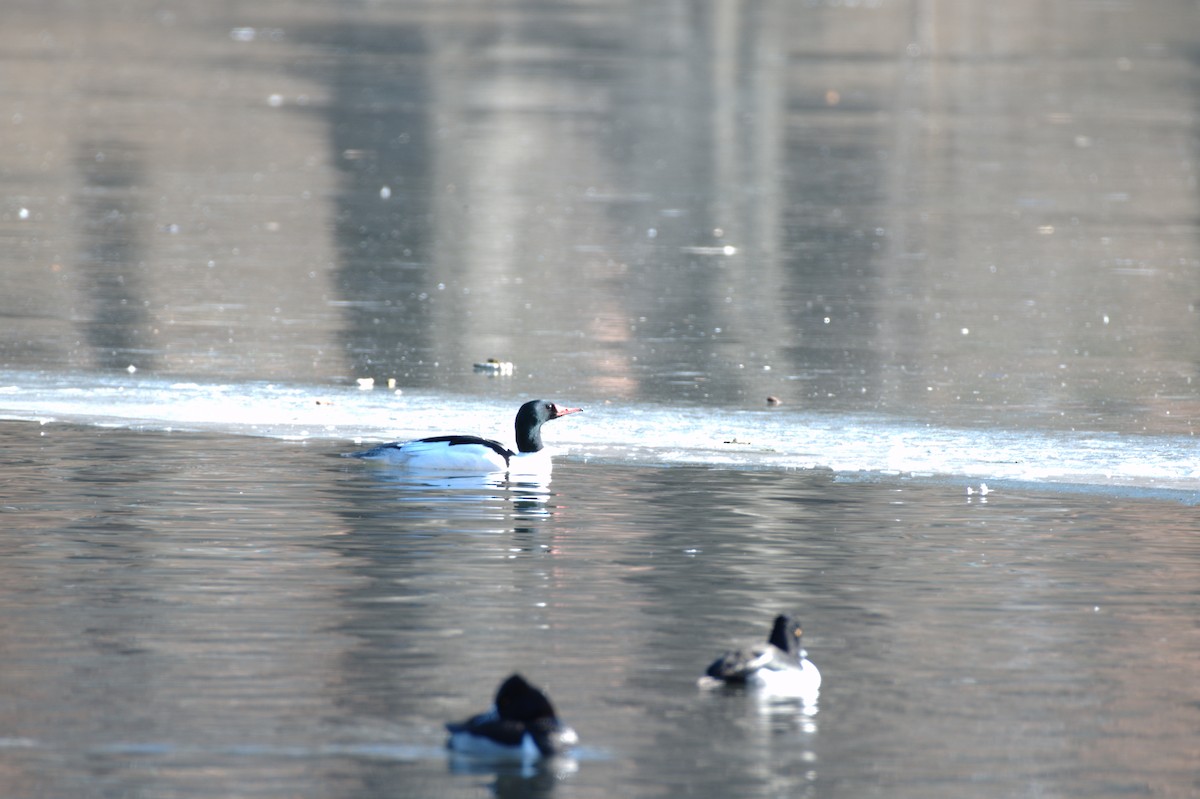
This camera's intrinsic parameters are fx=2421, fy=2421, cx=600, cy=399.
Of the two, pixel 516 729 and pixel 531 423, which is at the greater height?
pixel 531 423

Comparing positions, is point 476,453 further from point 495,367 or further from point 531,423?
point 495,367

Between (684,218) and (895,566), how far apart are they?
13850 mm

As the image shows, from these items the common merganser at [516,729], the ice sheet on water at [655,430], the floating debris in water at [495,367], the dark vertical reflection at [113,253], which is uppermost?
the dark vertical reflection at [113,253]

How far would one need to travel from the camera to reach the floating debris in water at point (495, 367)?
582 inches

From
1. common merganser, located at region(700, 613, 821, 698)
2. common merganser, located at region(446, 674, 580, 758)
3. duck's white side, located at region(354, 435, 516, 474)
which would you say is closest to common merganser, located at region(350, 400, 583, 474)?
duck's white side, located at region(354, 435, 516, 474)

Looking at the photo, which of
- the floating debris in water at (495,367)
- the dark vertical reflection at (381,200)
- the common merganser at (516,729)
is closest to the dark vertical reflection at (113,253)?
the dark vertical reflection at (381,200)

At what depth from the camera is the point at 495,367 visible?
14820mm

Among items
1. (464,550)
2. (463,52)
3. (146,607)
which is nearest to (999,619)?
(464,550)

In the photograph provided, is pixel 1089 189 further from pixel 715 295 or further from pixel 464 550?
pixel 464 550

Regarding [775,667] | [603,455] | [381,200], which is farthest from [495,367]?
[381,200]

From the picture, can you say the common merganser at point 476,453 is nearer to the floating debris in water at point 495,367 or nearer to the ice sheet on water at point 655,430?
the ice sheet on water at point 655,430

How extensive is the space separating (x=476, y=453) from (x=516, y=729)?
471 cm

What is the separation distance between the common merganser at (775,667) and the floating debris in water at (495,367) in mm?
7005

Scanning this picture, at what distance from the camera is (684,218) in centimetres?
2336
